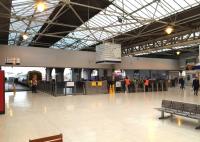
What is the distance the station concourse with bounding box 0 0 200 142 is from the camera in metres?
6.34

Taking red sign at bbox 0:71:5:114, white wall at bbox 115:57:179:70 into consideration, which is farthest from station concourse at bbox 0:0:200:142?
white wall at bbox 115:57:179:70

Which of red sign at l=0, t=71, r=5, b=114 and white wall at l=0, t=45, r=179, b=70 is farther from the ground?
white wall at l=0, t=45, r=179, b=70

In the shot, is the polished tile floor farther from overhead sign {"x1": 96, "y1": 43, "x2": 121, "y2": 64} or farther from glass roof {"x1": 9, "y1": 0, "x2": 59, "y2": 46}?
overhead sign {"x1": 96, "y1": 43, "x2": 121, "y2": 64}

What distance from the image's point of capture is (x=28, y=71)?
83.8 feet

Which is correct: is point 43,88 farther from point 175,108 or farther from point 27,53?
point 175,108

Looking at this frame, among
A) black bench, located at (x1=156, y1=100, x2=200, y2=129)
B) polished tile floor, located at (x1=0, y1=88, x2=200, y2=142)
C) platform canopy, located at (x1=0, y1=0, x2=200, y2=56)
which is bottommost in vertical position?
polished tile floor, located at (x1=0, y1=88, x2=200, y2=142)

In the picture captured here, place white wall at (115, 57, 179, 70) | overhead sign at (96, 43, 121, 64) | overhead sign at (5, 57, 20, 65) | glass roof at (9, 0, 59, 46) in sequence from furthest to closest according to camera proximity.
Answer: white wall at (115, 57, 179, 70)
overhead sign at (5, 57, 20, 65)
overhead sign at (96, 43, 121, 64)
glass roof at (9, 0, 59, 46)

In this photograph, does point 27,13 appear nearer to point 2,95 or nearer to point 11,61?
point 2,95

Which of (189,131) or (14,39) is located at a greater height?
(14,39)

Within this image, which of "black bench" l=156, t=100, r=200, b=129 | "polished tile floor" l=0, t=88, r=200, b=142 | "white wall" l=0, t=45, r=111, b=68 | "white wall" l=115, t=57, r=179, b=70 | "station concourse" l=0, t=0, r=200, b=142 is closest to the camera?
"polished tile floor" l=0, t=88, r=200, b=142

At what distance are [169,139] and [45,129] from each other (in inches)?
146

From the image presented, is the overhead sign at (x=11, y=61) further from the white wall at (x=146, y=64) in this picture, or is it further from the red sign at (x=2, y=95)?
the white wall at (x=146, y=64)

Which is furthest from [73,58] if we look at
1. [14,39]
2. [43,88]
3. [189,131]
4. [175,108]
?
[189,131]

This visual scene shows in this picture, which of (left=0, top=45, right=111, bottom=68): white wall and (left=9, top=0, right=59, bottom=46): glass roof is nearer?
(left=9, top=0, right=59, bottom=46): glass roof
